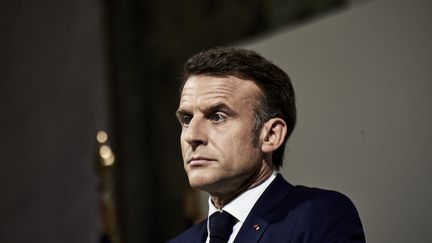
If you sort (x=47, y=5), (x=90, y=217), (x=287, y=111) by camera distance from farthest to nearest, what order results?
(x=47, y=5) → (x=90, y=217) → (x=287, y=111)

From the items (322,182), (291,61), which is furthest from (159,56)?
(322,182)

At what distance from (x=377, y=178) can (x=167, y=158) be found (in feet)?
10.7

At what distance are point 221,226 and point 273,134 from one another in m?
0.44

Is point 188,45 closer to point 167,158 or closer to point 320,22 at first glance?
point 167,158

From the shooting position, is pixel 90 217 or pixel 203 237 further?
pixel 90 217

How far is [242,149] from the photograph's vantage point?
9.04ft

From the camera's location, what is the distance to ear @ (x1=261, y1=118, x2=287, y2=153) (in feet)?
9.26

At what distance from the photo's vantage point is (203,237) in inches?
116

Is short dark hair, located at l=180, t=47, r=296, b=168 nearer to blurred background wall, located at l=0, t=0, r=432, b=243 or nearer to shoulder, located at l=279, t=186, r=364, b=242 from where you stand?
shoulder, located at l=279, t=186, r=364, b=242

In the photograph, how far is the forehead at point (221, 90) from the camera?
2787mm

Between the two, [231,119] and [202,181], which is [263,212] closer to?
[202,181]

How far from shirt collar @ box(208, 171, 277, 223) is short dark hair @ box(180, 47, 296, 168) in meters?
0.20

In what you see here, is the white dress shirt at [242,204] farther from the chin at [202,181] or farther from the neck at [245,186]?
the chin at [202,181]

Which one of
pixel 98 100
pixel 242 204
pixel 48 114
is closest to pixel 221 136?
pixel 242 204
